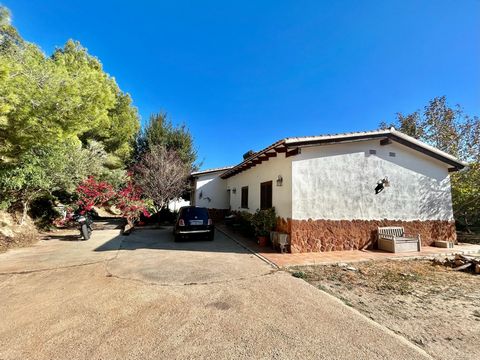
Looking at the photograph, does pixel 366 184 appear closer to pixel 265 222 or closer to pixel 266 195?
pixel 266 195

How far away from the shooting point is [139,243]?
10.2 metres

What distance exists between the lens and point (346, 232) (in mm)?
9039

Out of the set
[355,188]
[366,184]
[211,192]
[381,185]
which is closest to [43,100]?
[355,188]

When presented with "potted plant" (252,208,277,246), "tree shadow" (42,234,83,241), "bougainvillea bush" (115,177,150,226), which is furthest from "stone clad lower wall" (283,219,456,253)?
"tree shadow" (42,234,83,241)

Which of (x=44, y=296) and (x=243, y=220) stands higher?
(x=243, y=220)

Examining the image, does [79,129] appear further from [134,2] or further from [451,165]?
[451,165]

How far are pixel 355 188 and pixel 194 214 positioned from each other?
7125 millimetres

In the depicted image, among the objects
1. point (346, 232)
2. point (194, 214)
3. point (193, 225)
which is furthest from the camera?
point (194, 214)

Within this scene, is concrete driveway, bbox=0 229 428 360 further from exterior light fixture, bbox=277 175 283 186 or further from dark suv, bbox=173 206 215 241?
exterior light fixture, bbox=277 175 283 186

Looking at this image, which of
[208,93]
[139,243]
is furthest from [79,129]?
[208,93]

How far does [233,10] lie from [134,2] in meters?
4.13

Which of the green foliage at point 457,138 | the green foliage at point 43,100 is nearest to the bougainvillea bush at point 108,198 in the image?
the green foliage at point 43,100

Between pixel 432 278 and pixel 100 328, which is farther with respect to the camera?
pixel 432 278

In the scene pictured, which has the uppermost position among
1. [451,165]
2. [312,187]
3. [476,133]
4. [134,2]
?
[134,2]
